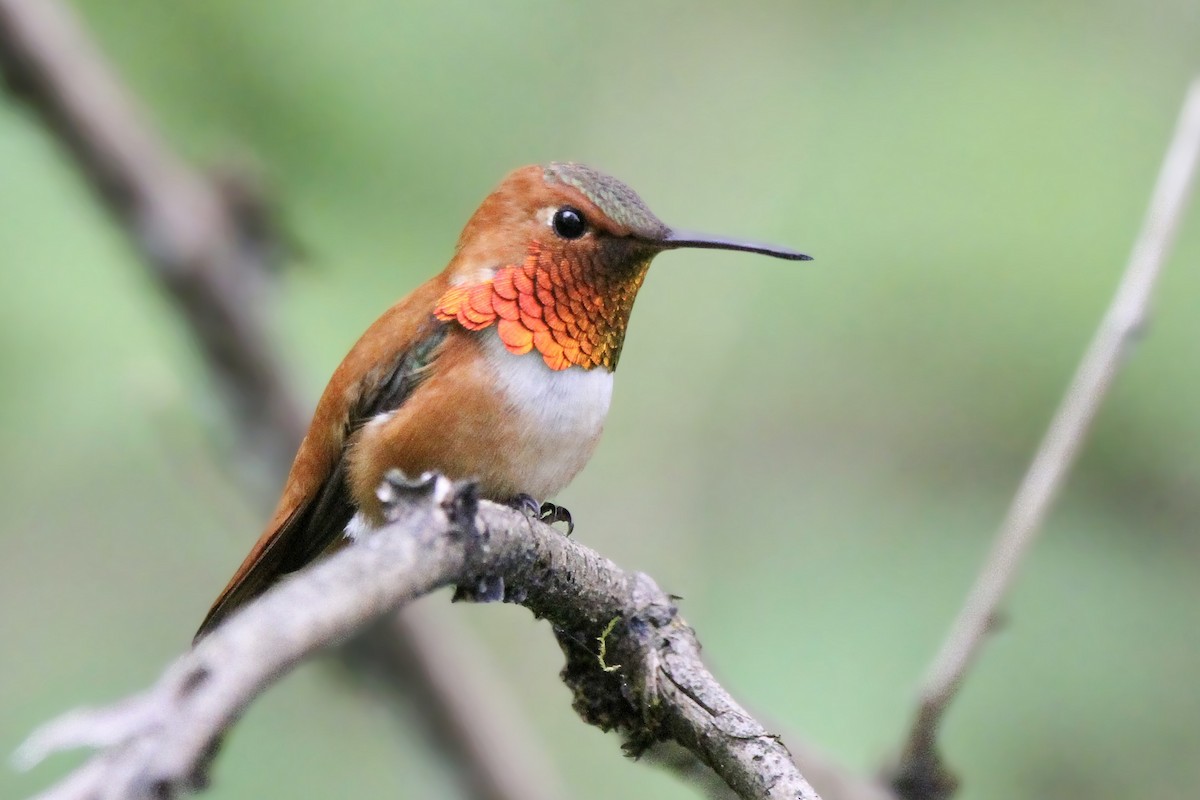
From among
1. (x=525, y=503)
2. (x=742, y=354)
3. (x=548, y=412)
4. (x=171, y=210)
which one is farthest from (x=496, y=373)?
(x=742, y=354)

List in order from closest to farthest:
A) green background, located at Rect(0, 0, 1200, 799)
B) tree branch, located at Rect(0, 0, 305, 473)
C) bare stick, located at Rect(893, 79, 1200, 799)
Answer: bare stick, located at Rect(893, 79, 1200, 799)
tree branch, located at Rect(0, 0, 305, 473)
green background, located at Rect(0, 0, 1200, 799)

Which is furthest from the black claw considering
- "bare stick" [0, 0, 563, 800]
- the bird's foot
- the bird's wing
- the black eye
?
"bare stick" [0, 0, 563, 800]

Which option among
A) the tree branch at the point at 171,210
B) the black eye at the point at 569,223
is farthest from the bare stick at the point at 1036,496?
the tree branch at the point at 171,210

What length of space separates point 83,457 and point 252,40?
1594 mm

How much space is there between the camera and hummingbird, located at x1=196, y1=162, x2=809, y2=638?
2521mm

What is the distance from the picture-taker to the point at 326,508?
2.64 meters

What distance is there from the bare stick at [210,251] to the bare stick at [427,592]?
212 centimetres

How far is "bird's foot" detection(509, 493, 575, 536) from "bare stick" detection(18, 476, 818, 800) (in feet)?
1.17

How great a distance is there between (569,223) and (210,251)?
5.72 feet

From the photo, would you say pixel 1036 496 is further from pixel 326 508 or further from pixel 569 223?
pixel 326 508

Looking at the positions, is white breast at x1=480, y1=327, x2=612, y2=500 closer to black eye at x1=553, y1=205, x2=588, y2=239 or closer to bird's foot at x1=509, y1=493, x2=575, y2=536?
bird's foot at x1=509, y1=493, x2=575, y2=536

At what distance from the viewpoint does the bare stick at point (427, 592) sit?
95 centimetres

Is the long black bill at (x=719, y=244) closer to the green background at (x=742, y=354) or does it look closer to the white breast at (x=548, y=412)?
the white breast at (x=548, y=412)

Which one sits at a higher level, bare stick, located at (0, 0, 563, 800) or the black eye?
the black eye
